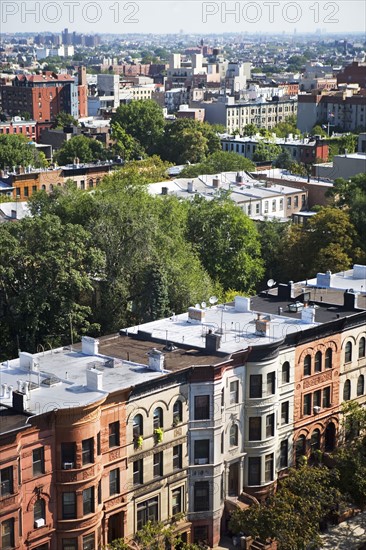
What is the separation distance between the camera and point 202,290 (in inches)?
2341

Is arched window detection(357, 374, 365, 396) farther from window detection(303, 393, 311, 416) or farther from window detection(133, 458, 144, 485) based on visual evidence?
window detection(133, 458, 144, 485)

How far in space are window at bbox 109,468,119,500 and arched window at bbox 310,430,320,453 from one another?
1180 cm

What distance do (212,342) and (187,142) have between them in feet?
324

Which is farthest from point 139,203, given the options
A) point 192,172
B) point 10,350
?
point 192,172

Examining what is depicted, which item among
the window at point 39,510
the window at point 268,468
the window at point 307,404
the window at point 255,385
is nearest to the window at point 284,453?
the window at point 268,468

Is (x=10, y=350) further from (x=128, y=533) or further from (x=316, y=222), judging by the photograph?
(x=316, y=222)

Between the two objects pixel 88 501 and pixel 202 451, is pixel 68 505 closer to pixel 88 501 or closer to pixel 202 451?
pixel 88 501

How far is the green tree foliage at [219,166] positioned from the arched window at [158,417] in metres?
66.2

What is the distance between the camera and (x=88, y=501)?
3866 centimetres

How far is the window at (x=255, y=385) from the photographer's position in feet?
146

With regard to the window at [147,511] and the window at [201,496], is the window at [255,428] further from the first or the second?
the window at [147,511]

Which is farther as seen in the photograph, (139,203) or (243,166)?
(243,166)

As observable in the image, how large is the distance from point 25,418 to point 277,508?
10976 mm

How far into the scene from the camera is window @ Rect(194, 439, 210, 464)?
4288 cm
